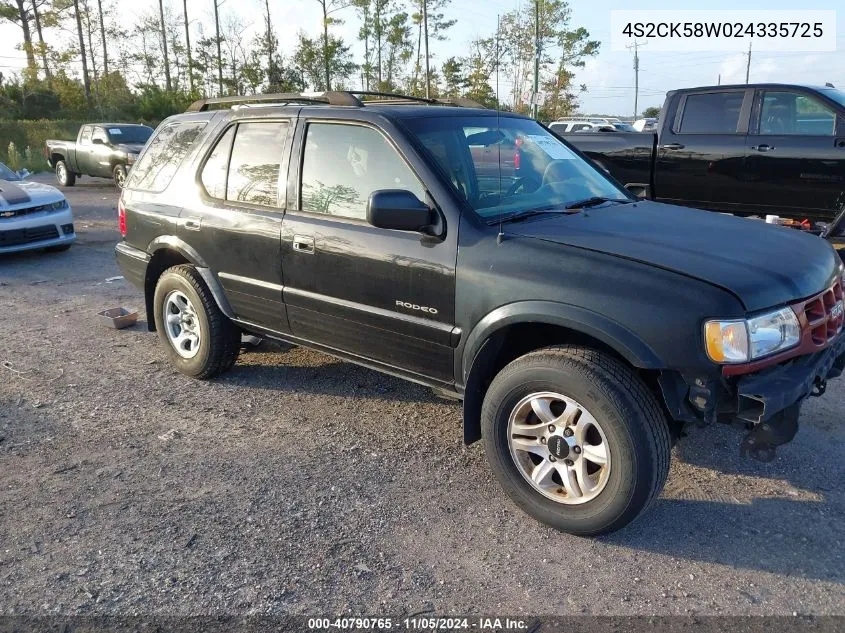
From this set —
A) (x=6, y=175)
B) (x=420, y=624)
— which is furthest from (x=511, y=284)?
(x=6, y=175)

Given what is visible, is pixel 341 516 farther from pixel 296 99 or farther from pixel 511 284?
pixel 296 99

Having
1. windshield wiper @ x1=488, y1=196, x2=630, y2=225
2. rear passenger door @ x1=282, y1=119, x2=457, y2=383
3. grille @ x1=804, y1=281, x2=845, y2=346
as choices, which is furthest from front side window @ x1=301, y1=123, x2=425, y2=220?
grille @ x1=804, y1=281, x2=845, y2=346

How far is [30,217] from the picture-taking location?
891 centimetres

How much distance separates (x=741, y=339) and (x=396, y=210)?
1.54m

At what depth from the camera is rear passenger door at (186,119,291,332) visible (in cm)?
405

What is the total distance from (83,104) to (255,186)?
1884 inches

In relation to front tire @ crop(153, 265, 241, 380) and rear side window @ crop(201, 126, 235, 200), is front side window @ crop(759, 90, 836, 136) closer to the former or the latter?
rear side window @ crop(201, 126, 235, 200)

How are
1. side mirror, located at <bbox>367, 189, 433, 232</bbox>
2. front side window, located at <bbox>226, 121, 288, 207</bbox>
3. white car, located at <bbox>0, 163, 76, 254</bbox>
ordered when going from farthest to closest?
white car, located at <bbox>0, 163, 76, 254</bbox>
front side window, located at <bbox>226, 121, 288, 207</bbox>
side mirror, located at <bbox>367, 189, 433, 232</bbox>

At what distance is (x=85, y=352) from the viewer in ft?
17.8

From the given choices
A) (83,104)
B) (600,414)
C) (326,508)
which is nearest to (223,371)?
(326,508)

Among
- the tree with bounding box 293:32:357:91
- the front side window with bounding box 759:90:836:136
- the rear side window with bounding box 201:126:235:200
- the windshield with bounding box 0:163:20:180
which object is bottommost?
the windshield with bounding box 0:163:20:180

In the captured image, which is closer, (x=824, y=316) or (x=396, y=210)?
(x=824, y=316)

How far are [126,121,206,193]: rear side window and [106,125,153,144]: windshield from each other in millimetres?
12975

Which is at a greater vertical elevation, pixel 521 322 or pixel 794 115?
pixel 794 115
